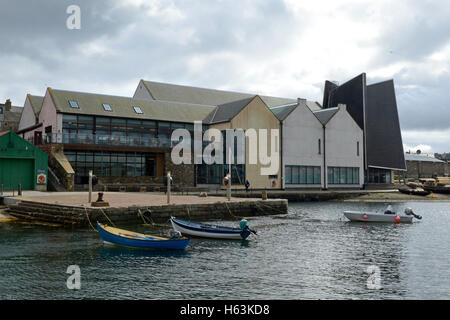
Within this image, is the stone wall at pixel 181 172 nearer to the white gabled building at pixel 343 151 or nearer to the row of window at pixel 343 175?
the white gabled building at pixel 343 151

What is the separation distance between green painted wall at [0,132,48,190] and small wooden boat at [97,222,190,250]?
2743cm

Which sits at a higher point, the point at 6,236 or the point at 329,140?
the point at 329,140

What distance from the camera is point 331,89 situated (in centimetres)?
8688

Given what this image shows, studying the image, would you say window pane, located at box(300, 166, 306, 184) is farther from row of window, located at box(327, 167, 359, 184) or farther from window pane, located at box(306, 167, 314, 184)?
row of window, located at box(327, 167, 359, 184)

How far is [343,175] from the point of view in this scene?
74.1 meters

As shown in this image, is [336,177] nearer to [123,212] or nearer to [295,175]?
[295,175]

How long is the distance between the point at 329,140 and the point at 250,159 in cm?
1627

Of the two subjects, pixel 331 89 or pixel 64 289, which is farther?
pixel 331 89

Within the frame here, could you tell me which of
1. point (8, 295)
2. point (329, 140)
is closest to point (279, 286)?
point (8, 295)

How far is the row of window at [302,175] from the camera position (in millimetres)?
67375

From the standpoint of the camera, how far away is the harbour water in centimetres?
1520

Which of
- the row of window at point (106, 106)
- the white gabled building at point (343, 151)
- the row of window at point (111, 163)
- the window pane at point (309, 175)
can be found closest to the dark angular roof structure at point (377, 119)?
the white gabled building at point (343, 151)
